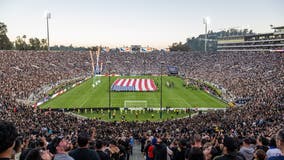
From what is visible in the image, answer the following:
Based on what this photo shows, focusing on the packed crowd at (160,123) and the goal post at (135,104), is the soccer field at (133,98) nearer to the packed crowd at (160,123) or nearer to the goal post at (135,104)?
the goal post at (135,104)

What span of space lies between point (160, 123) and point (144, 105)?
51.1ft

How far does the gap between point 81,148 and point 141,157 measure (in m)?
9.58

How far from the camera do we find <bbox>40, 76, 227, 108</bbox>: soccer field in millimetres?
41906

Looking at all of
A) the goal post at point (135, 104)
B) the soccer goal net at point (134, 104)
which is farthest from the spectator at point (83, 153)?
the soccer goal net at point (134, 104)

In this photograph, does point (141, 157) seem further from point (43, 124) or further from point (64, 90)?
point (64, 90)

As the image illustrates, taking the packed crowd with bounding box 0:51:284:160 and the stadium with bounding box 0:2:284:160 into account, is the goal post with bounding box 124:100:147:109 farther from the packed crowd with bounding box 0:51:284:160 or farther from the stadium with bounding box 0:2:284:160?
the packed crowd with bounding box 0:51:284:160

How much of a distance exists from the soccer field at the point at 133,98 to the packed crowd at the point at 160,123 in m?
4.62

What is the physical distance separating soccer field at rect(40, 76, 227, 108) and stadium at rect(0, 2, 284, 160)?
0.47ft

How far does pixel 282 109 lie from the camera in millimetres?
26453

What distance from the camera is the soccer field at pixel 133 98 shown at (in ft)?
137

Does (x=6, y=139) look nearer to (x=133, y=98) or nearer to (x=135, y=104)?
(x=135, y=104)

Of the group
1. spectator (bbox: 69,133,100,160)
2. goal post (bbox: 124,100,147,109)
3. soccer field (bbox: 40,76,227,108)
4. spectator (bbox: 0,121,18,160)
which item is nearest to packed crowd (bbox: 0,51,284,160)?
spectator (bbox: 69,133,100,160)

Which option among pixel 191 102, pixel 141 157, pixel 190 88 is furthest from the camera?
pixel 190 88

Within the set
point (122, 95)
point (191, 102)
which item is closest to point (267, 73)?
point (191, 102)
